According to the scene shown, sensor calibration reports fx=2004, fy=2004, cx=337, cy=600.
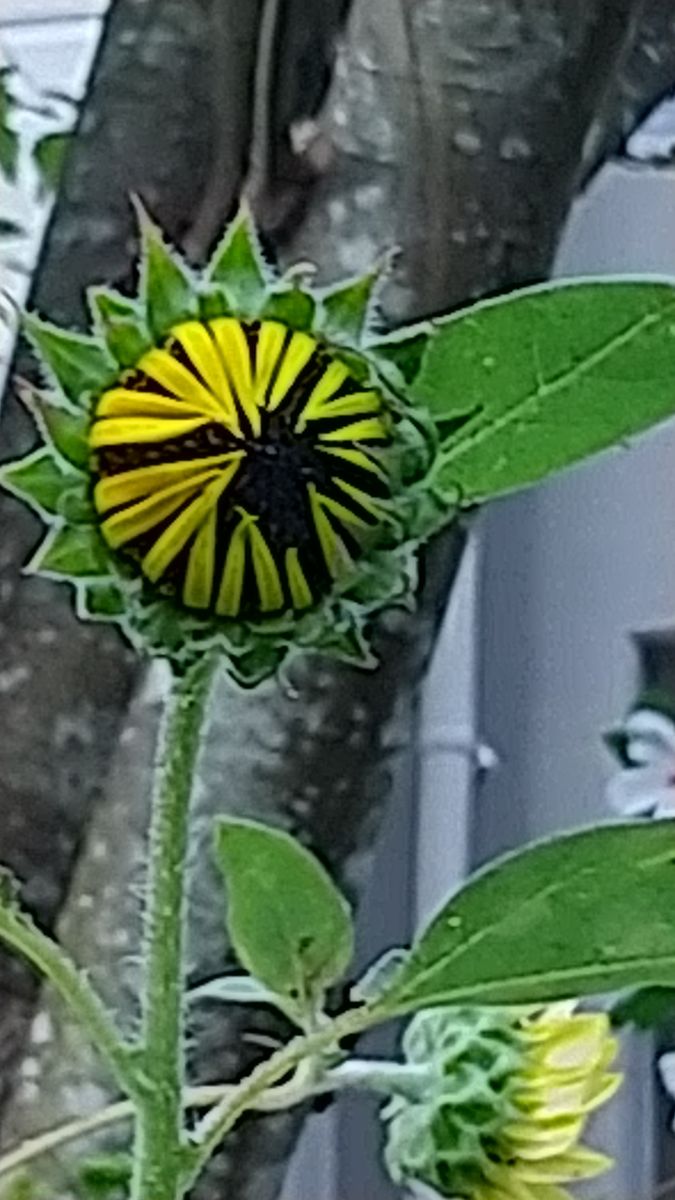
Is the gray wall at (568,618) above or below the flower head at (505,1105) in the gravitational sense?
above

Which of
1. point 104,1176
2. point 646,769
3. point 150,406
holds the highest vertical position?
point 150,406

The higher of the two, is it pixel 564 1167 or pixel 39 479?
pixel 39 479

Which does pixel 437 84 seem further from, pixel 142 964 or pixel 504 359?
pixel 142 964

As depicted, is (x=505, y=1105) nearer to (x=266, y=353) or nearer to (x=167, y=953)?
(x=167, y=953)

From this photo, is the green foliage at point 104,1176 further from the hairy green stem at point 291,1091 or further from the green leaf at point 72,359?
the green leaf at point 72,359

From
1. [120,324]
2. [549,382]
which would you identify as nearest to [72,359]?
[120,324]

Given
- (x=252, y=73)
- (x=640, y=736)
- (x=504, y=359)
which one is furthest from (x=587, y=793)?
(x=252, y=73)

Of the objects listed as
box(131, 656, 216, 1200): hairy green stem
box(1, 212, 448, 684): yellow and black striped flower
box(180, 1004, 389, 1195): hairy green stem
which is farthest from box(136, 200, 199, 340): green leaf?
box(180, 1004, 389, 1195): hairy green stem

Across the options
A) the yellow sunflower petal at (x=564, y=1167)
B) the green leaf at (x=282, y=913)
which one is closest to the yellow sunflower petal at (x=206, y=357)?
the green leaf at (x=282, y=913)
